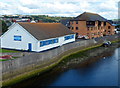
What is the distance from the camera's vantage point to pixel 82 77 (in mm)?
28188

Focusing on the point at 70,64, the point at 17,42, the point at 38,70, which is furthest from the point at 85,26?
the point at 38,70

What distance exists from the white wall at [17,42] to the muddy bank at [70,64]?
635 cm

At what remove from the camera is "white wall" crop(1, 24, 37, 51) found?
3375 cm

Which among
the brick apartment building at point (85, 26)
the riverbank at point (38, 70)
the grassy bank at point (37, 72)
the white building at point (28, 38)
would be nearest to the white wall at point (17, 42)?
the white building at point (28, 38)

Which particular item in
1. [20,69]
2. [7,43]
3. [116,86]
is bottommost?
[116,86]

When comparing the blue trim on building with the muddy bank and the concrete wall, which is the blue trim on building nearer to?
the concrete wall

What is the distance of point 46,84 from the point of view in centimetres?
2464

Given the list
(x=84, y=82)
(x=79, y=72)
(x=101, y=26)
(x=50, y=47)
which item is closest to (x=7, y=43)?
(x=50, y=47)

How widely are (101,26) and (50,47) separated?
115 feet

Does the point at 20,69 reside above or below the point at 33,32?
below

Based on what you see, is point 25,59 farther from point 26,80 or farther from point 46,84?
point 46,84

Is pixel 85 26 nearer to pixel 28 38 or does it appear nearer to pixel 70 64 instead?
pixel 70 64

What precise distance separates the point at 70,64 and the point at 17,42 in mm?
10781

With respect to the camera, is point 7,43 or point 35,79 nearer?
point 35,79
